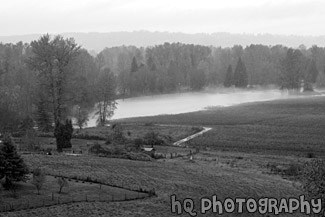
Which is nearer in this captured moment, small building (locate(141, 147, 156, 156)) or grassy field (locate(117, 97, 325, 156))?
small building (locate(141, 147, 156, 156))

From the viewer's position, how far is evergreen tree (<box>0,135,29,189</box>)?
2748 centimetres

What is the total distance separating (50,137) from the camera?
56750 millimetres

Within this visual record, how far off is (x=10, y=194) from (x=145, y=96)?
9455 centimetres

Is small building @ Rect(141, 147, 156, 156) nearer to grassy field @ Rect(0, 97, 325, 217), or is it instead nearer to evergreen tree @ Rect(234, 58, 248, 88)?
grassy field @ Rect(0, 97, 325, 217)

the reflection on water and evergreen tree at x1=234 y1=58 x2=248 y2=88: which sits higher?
evergreen tree at x1=234 y1=58 x2=248 y2=88

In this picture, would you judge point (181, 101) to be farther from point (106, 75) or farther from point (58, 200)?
point (58, 200)

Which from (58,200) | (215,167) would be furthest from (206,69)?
(58,200)

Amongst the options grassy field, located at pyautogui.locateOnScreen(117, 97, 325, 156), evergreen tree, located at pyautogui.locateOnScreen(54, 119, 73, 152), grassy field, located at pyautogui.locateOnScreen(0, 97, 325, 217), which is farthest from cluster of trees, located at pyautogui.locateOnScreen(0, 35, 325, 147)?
grassy field, located at pyautogui.locateOnScreen(0, 97, 325, 217)

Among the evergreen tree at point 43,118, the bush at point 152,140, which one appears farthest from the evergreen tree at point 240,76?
the bush at point 152,140

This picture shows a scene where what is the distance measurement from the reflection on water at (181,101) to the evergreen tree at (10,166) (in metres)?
50.9

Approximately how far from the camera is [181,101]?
363 ft

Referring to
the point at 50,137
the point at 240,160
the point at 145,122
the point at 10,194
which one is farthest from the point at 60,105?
the point at 10,194

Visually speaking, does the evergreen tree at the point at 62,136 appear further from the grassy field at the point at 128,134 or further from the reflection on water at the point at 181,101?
the reflection on water at the point at 181,101

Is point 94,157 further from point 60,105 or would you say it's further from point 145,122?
point 145,122
